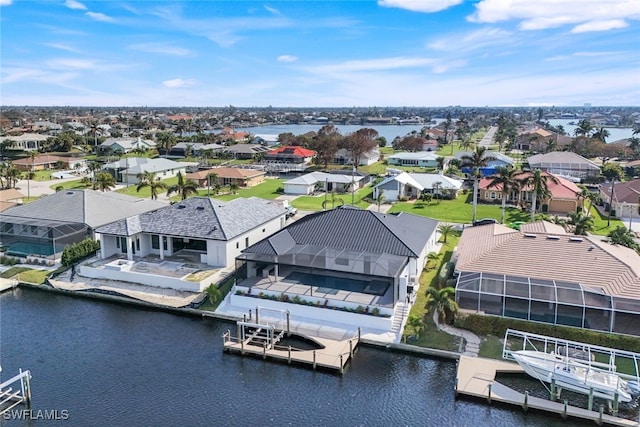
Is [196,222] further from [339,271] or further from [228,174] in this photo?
[228,174]

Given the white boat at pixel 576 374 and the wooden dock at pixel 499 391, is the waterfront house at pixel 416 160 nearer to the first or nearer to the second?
the wooden dock at pixel 499 391

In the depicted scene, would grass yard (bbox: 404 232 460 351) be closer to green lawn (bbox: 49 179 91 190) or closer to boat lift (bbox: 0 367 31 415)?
boat lift (bbox: 0 367 31 415)

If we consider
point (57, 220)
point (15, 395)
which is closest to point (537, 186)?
point (57, 220)

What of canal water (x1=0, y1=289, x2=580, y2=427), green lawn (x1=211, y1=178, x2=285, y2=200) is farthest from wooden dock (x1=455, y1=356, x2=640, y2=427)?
green lawn (x1=211, y1=178, x2=285, y2=200)

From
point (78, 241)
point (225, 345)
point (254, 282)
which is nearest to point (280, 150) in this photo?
point (78, 241)

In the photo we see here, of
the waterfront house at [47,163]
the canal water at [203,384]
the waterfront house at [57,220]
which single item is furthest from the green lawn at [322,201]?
the waterfront house at [47,163]
